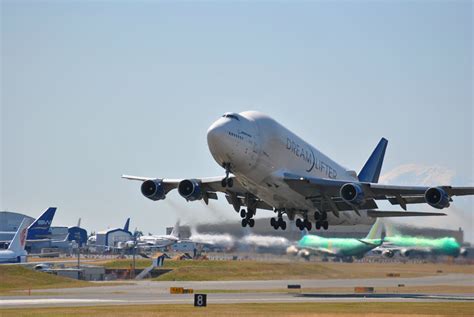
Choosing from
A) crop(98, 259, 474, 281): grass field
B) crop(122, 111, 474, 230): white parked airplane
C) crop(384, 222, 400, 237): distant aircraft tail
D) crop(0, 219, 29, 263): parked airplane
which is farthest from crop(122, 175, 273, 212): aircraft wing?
crop(0, 219, 29, 263): parked airplane

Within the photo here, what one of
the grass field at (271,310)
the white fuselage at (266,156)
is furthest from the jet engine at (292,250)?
the grass field at (271,310)

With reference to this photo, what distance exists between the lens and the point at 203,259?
126 meters

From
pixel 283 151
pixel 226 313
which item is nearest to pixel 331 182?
pixel 283 151

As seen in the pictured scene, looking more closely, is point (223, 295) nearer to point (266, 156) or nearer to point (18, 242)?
point (266, 156)

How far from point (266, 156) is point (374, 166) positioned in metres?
22.6

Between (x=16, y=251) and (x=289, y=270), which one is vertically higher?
(x=16, y=251)

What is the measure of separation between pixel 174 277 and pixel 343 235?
2375 cm

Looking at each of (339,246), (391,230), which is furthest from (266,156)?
(339,246)


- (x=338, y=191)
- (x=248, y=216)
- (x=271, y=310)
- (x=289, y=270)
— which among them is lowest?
(x=271, y=310)

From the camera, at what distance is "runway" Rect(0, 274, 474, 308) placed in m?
73.6

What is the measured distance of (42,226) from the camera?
179m

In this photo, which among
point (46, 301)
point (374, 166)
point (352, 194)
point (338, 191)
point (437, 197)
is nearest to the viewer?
point (437, 197)

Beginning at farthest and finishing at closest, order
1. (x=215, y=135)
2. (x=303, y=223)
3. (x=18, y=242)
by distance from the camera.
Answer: (x=18, y=242) → (x=303, y=223) → (x=215, y=135)

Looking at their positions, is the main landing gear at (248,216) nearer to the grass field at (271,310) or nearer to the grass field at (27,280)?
the grass field at (271,310)
